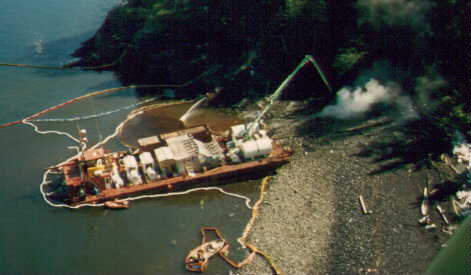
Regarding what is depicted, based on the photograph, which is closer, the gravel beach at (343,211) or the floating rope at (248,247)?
the gravel beach at (343,211)

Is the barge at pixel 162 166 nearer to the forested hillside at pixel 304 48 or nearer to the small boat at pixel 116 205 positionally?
the small boat at pixel 116 205

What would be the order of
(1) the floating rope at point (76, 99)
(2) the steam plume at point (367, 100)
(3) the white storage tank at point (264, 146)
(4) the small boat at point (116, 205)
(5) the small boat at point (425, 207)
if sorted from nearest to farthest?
(5) the small boat at point (425, 207) → (4) the small boat at point (116, 205) → (3) the white storage tank at point (264, 146) → (2) the steam plume at point (367, 100) → (1) the floating rope at point (76, 99)

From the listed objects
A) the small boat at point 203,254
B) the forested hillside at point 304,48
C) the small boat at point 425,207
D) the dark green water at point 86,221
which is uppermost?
the forested hillside at point 304,48

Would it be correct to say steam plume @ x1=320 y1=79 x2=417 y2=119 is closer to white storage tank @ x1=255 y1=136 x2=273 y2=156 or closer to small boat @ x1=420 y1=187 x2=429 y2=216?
white storage tank @ x1=255 y1=136 x2=273 y2=156

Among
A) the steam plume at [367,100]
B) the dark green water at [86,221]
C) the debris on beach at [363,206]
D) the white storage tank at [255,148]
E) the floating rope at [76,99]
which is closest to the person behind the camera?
the dark green water at [86,221]

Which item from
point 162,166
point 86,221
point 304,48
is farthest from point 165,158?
point 304,48

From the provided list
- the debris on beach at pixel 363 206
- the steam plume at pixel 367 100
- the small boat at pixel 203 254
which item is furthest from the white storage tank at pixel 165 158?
the steam plume at pixel 367 100

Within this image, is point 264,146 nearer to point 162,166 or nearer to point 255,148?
point 255,148
